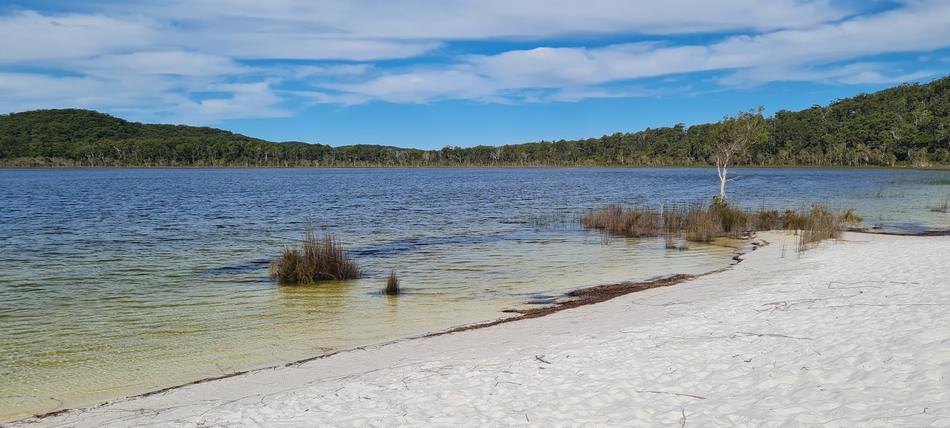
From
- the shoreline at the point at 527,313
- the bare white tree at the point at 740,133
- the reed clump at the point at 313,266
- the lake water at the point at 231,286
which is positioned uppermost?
the bare white tree at the point at 740,133

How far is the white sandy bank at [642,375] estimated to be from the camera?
6.22 metres

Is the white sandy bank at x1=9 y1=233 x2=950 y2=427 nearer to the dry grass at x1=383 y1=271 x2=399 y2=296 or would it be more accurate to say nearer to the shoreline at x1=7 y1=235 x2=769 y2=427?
the shoreline at x1=7 y1=235 x2=769 y2=427

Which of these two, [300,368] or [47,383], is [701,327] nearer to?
[300,368]

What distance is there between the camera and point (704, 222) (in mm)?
25250

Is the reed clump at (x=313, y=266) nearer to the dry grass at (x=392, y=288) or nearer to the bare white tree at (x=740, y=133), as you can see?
the dry grass at (x=392, y=288)

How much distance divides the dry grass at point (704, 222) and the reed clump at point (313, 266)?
12828 mm

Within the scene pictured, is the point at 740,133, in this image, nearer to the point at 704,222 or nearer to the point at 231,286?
the point at 704,222

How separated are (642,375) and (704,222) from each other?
62.9ft

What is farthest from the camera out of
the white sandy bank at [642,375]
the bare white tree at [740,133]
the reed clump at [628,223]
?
the bare white tree at [740,133]

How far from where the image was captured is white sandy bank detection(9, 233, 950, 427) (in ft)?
20.4

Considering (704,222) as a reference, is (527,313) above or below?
below

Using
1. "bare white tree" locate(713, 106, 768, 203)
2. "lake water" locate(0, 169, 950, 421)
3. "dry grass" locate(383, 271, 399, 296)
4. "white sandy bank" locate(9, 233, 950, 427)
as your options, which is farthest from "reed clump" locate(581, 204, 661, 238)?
"white sandy bank" locate(9, 233, 950, 427)

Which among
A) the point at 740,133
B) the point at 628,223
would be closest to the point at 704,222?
the point at 628,223

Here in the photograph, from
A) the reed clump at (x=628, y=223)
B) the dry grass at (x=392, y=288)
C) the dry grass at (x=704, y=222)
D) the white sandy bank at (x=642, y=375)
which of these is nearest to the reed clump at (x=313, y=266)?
the dry grass at (x=392, y=288)
